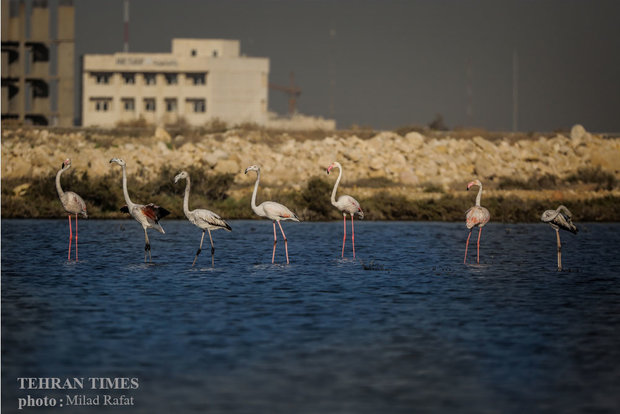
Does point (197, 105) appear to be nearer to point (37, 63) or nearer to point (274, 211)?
point (37, 63)

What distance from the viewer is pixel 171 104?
98875 millimetres

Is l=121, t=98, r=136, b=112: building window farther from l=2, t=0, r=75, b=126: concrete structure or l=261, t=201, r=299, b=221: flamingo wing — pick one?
l=261, t=201, r=299, b=221: flamingo wing

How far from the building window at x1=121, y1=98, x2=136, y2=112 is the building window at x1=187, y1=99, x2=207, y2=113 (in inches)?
226

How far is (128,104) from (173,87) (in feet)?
16.4

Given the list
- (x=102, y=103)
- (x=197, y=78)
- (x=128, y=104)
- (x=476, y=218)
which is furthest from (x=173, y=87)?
(x=476, y=218)

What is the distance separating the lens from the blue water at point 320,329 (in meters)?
9.66

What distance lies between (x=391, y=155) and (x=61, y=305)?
132ft

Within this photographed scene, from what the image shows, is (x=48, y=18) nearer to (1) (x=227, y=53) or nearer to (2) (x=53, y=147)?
(1) (x=227, y=53)

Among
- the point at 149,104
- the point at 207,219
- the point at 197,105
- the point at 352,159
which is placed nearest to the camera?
the point at 207,219

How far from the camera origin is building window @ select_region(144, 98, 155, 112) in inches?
3878

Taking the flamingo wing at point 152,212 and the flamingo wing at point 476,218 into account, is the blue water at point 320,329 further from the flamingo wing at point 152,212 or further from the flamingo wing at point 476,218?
the flamingo wing at point 152,212

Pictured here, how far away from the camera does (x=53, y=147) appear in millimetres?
55500

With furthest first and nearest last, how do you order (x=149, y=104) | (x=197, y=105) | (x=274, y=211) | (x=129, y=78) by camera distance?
(x=129, y=78) < (x=149, y=104) < (x=197, y=105) < (x=274, y=211)

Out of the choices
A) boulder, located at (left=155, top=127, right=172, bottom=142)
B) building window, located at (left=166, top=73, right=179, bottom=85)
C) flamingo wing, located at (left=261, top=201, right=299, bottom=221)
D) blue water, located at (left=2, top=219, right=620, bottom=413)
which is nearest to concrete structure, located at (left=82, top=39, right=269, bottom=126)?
building window, located at (left=166, top=73, right=179, bottom=85)
